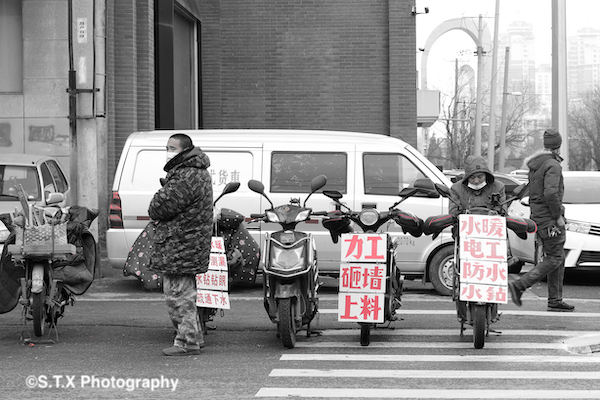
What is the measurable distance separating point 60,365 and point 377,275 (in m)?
2.71

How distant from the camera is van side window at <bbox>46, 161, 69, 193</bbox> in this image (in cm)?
1305

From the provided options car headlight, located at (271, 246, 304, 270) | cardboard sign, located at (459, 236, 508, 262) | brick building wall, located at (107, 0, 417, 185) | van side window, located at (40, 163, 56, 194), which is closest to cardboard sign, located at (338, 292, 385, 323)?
car headlight, located at (271, 246, 304, 270)

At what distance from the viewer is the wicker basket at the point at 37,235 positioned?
758 cm

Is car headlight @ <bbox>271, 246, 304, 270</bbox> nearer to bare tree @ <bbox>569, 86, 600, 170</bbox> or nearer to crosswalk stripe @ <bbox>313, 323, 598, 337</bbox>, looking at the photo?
crosswalk stripe @ <bbox>313, 323, 598, 337</bbox>

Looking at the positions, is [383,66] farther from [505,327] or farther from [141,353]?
[141,353]

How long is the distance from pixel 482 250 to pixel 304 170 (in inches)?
156

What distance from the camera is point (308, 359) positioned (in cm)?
711

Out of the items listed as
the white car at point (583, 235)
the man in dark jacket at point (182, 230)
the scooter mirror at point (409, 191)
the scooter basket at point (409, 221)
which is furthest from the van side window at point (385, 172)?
the man in dark jacket at point (182, 230)

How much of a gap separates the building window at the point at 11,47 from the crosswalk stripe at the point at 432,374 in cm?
1099

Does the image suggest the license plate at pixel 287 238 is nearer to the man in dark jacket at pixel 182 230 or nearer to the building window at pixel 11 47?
the man in dark jacket at pixel 182 230

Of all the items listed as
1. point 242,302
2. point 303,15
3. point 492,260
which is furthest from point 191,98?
point 492,260

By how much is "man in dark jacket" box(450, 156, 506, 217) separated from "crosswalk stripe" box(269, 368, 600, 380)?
5.56ft

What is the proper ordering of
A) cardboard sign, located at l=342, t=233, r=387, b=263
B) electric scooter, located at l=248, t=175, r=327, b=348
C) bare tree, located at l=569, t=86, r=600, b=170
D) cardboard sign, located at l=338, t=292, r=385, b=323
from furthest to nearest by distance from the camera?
bare tree, located at l=569, t=86, r=600, b=170
cardboard sign, located at l=342, t=233, r=387, b=263
cardboard sign, located at l=338, t=292, r=385, b=323
electric scooter, located at l=248, t=175, r=327, b=348

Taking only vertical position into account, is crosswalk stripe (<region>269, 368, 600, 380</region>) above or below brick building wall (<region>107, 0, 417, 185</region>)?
below
